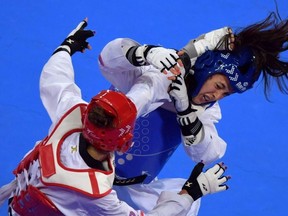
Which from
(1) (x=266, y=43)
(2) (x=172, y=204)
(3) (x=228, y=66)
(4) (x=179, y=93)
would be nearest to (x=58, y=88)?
(4) (x=179, y=93)

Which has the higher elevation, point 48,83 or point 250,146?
point 250,146

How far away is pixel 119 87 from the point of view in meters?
3.17

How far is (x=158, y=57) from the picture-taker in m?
2.80

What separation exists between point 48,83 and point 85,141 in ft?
1.45

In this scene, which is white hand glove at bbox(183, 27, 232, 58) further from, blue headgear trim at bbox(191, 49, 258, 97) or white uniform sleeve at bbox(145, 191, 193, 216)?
white uniform sleeve at bbox(145, 191, 193, 216)

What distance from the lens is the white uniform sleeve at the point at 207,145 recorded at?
9.98ft

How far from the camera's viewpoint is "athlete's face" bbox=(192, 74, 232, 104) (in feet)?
9.87

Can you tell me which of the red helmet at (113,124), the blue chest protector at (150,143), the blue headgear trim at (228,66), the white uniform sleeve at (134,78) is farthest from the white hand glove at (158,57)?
the red helmet at (113,124)

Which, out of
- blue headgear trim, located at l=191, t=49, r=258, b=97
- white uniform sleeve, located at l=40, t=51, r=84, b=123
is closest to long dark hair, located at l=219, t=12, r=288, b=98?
blue headgear trim, located at l=191, t=49, r=258, b=97

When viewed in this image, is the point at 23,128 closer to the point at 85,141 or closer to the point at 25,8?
the point at 25,8

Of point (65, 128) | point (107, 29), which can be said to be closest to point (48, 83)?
point (65, 128)

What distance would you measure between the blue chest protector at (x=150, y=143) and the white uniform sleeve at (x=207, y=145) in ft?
0.45

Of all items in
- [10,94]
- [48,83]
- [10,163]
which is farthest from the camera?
[10,94]

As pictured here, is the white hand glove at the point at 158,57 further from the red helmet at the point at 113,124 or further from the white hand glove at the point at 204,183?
the white hand glove at the point at 204,183
